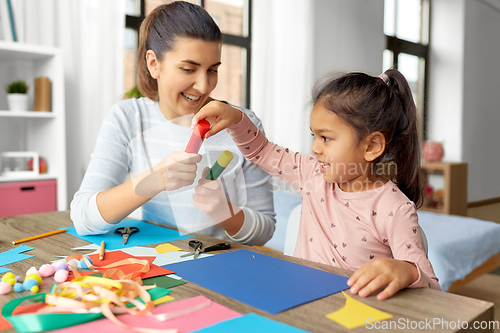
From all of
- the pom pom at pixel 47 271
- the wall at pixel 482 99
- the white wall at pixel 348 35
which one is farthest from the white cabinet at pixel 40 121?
the wall at pixel 482 99

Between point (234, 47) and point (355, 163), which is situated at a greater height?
point (234, 47)

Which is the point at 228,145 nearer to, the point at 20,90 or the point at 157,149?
the point at 157,149

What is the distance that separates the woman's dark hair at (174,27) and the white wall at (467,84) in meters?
4.48

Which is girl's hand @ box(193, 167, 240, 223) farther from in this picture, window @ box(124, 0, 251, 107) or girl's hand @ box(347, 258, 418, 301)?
window @ box(124, 0, 251, 107)

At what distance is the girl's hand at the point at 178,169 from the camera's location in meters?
0.80

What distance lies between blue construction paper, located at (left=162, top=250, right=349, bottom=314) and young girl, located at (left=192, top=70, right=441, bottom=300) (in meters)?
0.24

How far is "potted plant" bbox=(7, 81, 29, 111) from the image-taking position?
2.04m

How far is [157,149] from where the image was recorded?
3.64 feet

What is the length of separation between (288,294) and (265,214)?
558 mm

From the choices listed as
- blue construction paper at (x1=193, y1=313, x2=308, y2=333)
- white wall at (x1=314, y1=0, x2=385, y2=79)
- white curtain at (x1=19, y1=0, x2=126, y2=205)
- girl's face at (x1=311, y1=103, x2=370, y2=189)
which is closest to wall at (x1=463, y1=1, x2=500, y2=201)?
white wall at (x1=314, y1=0, x2=385, y2=79)

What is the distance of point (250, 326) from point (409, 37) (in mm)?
5129

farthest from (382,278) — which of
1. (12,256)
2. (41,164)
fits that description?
(41,164)

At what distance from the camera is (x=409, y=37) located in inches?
193

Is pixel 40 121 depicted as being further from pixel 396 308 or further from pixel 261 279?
pixel 396 308
